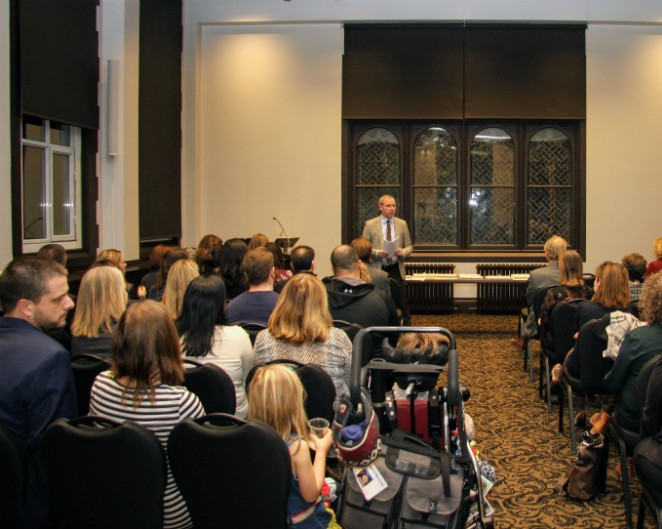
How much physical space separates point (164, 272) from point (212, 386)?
271 cm

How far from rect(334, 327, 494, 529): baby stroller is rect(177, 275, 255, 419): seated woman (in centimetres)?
93

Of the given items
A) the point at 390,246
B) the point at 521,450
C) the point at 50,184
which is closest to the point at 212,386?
the point at 521,450

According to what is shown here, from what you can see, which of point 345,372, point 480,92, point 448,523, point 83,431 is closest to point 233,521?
point 83,431

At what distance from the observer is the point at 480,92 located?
10.4 m

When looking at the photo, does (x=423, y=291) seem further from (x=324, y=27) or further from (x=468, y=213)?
(x=324, y=27)

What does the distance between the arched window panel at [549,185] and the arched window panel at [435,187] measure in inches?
44.3

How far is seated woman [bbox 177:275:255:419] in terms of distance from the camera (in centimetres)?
336

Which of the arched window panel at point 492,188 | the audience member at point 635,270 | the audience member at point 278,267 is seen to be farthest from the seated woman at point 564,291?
the arched window panel at point 492,188

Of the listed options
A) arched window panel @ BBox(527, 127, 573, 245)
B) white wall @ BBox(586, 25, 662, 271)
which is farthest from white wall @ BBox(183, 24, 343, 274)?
white wall @ BBox(586, 25, 662, 271)

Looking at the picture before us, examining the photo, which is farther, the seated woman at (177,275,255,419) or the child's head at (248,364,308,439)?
the seated woman at (177,275,255,419)

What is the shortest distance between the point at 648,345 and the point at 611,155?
25.5 feet

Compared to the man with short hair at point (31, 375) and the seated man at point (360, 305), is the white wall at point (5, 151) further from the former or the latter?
the man with short hair at point (31, 375)

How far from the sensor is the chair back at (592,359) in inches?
159

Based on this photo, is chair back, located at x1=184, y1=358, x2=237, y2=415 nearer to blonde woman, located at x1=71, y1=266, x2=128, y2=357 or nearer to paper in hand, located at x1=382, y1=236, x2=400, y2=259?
blonde woman, located at x1=71, y1=266, x2=128, y2=357
